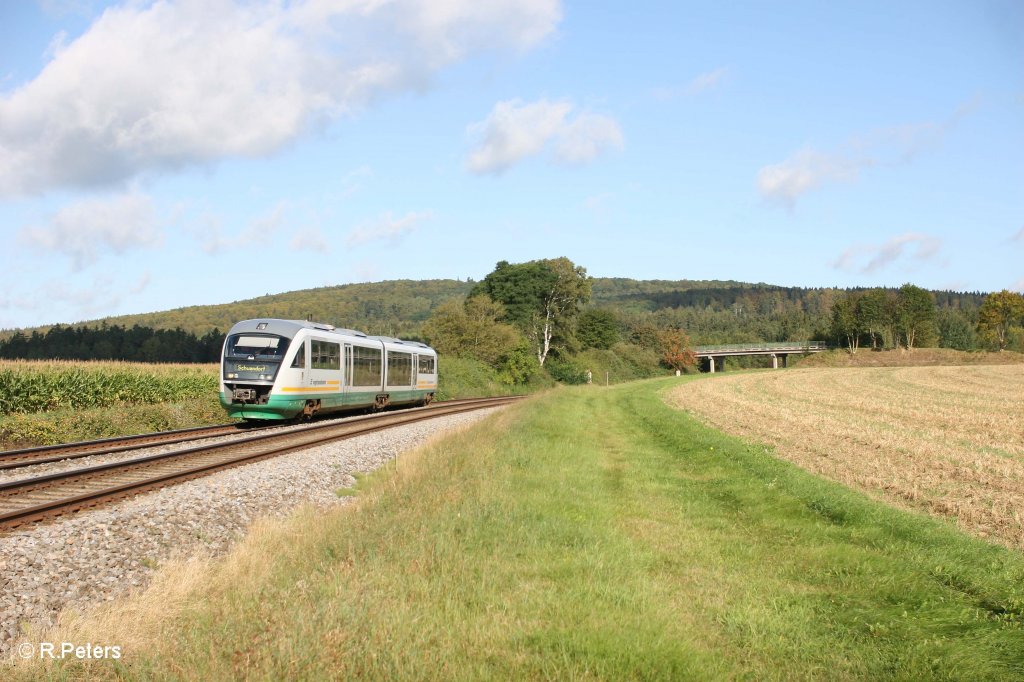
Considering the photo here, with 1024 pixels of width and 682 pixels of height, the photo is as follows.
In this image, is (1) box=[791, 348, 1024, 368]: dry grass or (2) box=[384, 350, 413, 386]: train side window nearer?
(2) box=[384, 350, 413, 386]: train side window

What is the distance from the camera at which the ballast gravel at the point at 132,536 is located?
264 inches

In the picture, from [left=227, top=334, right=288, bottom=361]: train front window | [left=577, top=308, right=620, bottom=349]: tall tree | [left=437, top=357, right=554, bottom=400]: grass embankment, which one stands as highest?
[left=577, top=308, right=620, bottom=349]: tall tree

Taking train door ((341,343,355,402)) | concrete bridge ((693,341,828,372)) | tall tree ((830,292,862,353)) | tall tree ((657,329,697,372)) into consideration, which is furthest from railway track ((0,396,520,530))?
tall tree ((830,292,862,353))

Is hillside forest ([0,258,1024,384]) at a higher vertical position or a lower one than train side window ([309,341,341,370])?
higher

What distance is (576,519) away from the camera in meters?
8.61

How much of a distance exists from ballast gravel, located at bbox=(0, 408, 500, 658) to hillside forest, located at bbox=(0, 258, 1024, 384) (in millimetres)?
21698

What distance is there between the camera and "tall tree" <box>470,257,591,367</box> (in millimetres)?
77625

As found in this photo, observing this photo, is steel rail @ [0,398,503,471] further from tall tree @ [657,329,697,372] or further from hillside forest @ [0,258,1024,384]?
tall tree @ [657,329,697,372]

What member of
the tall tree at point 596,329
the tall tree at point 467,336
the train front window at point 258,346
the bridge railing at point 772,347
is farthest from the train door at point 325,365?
the bridge railing at point 772,347

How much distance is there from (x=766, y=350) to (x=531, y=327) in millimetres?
55709

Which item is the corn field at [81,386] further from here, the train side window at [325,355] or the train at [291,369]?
the train side window at [325,355]

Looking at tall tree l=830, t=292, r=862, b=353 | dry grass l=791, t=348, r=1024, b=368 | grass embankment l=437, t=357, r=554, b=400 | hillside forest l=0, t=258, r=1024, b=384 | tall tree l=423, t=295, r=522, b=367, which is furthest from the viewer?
tall tree l=830, t=292, r=862, b=353

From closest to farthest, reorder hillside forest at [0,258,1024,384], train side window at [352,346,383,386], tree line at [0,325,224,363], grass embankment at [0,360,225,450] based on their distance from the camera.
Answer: grass embankment at [0,360,225,450]
train side window at [352,346,383,386]
hillside forest at [0,258,1024,384]
tree line at [0,325,224,363]

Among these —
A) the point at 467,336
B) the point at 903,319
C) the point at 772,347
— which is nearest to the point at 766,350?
the point at 772,347
